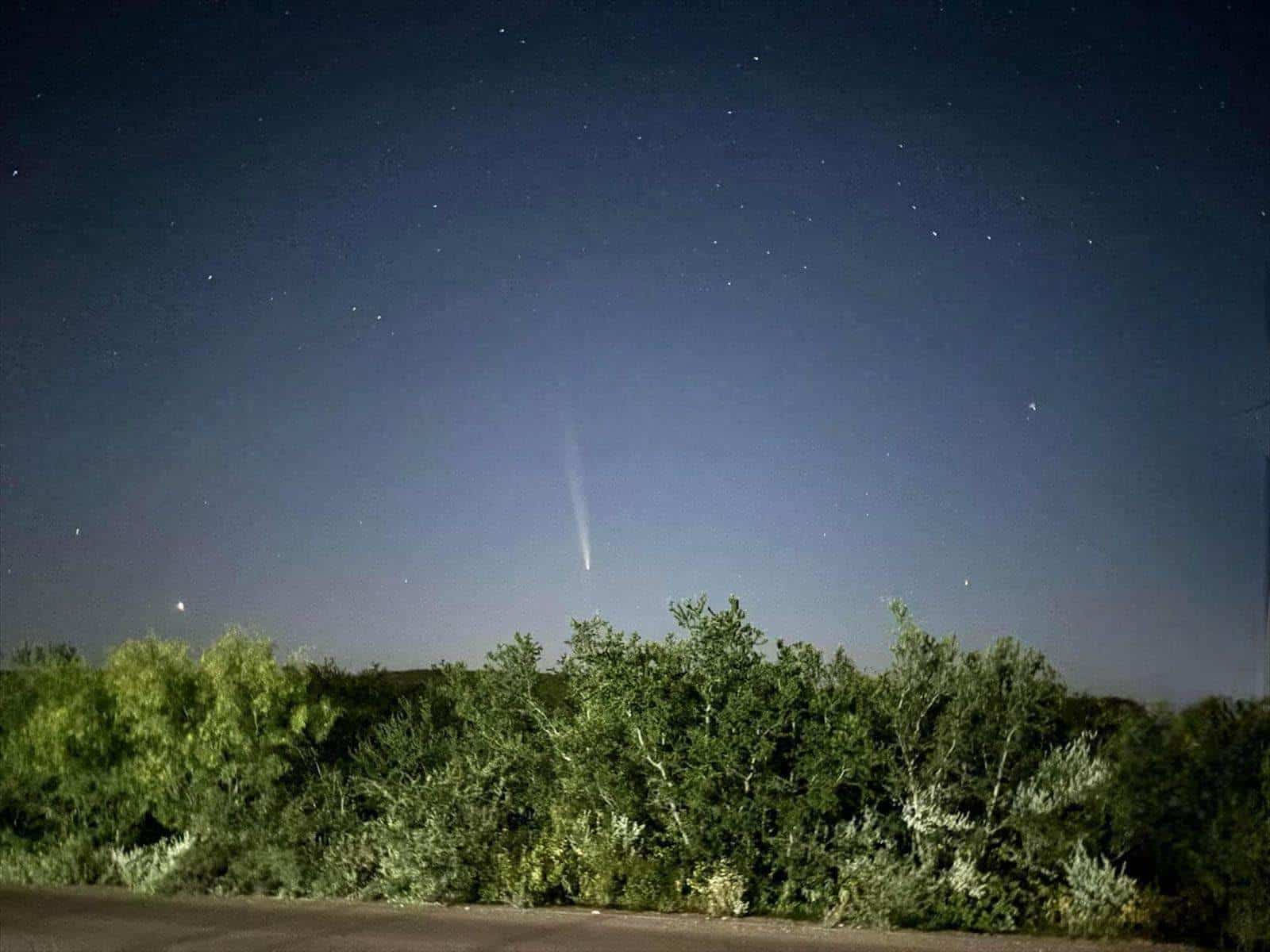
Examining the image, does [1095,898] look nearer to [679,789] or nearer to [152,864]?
[679,789]

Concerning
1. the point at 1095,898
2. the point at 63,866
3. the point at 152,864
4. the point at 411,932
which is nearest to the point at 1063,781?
the point at 1095,898

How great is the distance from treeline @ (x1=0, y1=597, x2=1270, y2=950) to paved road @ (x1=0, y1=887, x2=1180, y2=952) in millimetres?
478

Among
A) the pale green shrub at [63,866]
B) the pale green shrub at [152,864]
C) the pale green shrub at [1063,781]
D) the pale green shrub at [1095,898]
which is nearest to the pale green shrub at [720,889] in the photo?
the pale green shrub at [1063,781]

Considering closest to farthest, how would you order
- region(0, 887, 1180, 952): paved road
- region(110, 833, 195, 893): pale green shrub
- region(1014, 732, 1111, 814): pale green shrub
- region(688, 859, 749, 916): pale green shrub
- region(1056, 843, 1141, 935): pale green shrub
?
region(0, 887, 1180, 952): paved road
region(1056, 843, 1141, 935): pale green shrub
region(1014, 732, 1111, 814): pale green shrub
region(688, 859, 749, 916): pale green shrub
region(110, 833, 195, 893): pale green shrub

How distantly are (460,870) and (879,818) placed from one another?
4095mm

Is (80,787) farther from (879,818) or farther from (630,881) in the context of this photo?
(879,818)

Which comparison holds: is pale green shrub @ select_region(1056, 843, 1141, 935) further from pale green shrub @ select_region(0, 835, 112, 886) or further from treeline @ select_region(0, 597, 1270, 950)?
pale green shrub @ select_region(0, 835, 112, 886)

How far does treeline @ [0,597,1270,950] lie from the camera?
11.7 meters

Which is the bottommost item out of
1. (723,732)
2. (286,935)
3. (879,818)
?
(286,935)

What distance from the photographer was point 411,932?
11.9 metres

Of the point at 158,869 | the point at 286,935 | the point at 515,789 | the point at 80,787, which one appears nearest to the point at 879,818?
the point at 515,789

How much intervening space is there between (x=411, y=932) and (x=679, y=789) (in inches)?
113

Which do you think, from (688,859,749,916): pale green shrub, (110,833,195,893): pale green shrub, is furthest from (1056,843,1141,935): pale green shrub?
(110,833,195,893): pale green shrub

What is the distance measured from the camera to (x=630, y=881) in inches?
509
